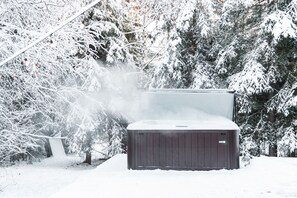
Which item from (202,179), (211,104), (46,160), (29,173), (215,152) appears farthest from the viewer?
(46,160)

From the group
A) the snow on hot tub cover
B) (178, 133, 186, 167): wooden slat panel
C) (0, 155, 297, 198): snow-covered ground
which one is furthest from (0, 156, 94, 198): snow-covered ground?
(178, 133, 186, 167): wooden slat panel

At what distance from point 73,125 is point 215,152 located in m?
6.17

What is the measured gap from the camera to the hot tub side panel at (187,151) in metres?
8.46

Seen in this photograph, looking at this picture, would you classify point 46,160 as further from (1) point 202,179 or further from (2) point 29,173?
(1) point 202,179

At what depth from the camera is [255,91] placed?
12.7 m

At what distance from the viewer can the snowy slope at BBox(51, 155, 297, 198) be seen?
233 inches

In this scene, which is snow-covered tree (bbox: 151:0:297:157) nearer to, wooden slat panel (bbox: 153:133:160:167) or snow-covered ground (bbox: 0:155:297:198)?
→ snow-covered ground (bbox: 0:155:297:198)

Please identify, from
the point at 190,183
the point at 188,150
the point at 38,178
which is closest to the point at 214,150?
the point at 188,150

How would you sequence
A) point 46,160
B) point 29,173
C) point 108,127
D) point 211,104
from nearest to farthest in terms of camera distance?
1. point 211,104
2. point 29,173
3. point 108,127
4. point 46,160

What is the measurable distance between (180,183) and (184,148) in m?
1.76

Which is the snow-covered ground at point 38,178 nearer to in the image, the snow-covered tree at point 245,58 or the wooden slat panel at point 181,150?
the wooden slat panel at point 181,150

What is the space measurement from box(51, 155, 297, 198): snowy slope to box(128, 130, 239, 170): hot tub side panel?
31cm

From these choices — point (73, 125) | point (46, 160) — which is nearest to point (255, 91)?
point (73, 125)

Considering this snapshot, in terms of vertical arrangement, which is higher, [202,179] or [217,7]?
[217,7]
